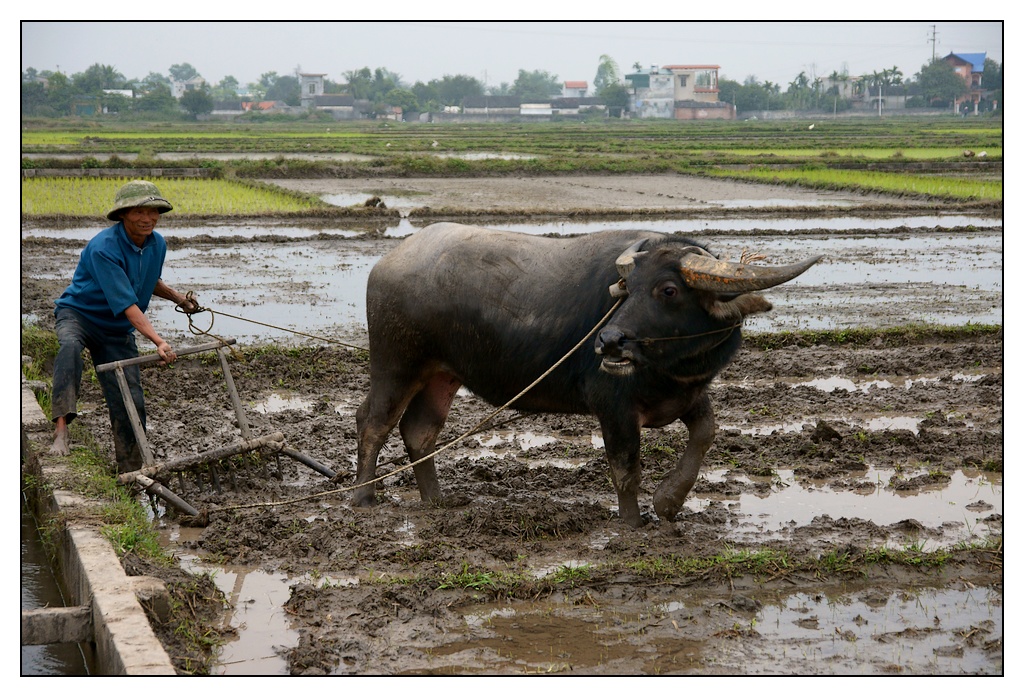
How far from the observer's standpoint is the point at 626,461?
4.94 m

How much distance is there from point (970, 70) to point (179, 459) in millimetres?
51941

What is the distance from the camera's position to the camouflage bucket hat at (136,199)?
17.0ft

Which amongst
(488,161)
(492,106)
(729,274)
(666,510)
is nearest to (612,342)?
(729,274)

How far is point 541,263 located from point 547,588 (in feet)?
5.41

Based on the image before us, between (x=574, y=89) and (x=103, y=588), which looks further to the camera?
(x=574, y=89)

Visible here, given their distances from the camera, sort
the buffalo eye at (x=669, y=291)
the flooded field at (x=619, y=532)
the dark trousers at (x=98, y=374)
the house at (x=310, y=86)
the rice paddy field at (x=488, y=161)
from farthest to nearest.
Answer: the house at (x=310, y=86)
the rice paddy field at (x=488, y=161)
the dark trousers at (x=98, y=374)
the buffalo eye at (x=669, y=291)
the flooded field at (x=619, y=532)

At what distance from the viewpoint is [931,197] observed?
850 inches

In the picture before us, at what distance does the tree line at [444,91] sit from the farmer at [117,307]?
4479 centimetres

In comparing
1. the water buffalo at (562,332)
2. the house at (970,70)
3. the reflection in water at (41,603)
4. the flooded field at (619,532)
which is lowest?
Answer: the reflection in water at (41,603)

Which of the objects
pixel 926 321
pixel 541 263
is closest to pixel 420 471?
pixel 541 263

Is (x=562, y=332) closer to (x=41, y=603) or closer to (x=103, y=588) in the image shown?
(x=103, y=588)

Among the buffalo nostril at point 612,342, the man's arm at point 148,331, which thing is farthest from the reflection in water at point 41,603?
the buffalo nostril at point 612,342

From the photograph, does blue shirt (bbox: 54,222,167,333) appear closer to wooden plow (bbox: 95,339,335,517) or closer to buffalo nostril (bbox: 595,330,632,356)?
wooden plow (bbox: 95,339,335,517)

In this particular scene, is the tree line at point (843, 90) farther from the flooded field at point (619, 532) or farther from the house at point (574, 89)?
the flooded field at point (619, 532)
